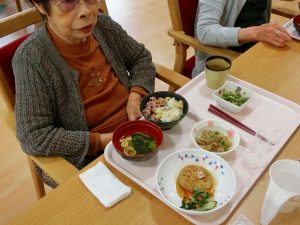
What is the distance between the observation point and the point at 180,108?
3.26 feet

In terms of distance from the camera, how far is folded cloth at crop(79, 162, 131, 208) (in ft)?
2.52

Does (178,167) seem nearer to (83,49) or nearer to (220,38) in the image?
(83,49)

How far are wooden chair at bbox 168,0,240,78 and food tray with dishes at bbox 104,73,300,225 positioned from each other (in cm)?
39

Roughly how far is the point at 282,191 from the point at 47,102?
77cm

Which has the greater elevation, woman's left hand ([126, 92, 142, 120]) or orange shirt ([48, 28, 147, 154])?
orange shirt ([48, 28, 147, 154])

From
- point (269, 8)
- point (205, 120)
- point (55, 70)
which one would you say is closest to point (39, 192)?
point (55, 70)

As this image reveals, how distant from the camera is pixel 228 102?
101 centimetres

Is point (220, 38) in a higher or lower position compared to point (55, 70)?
lower

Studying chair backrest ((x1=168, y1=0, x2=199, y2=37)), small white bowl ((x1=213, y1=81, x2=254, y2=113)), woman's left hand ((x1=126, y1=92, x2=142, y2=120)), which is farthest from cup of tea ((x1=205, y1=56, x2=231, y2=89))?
chair backrest ((x1=168, y1=0, x2=199, y2=37))

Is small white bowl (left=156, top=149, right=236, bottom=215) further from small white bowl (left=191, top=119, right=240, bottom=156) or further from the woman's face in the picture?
the woman's face

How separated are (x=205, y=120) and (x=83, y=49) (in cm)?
53

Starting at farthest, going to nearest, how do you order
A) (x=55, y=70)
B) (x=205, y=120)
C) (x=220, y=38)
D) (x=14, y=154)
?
(x=14, y=154) → (x=220, y=38) → (x=55, y=70) → (x=205, y=120)

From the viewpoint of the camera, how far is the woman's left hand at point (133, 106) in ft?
3.99

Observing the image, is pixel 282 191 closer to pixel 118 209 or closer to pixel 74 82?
pixel 118 209
